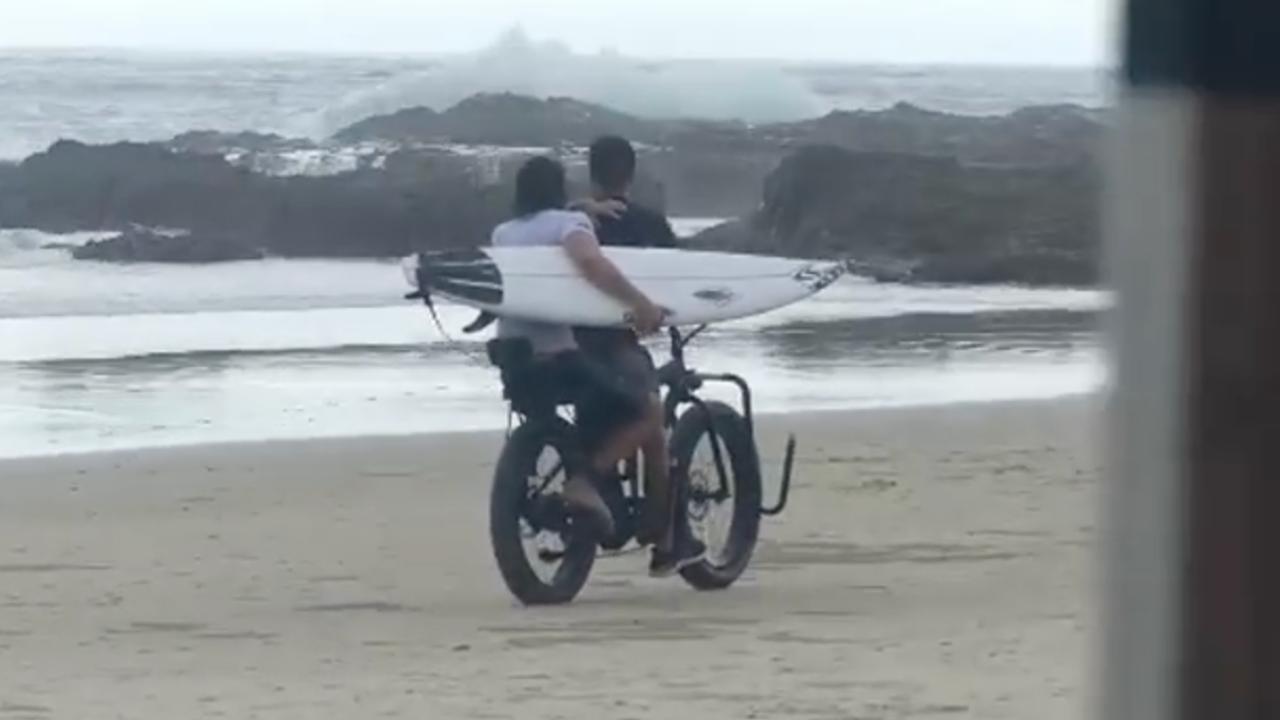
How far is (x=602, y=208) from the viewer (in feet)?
24.6

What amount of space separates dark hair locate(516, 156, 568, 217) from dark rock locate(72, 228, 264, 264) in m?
17.4

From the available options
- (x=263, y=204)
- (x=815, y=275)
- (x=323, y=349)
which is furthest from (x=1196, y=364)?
(x=263, y=204)

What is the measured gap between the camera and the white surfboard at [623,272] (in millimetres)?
7164

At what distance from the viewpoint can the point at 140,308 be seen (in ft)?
68.3

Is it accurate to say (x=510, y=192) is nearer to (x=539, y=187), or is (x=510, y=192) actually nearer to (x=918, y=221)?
(x=918, y=221)

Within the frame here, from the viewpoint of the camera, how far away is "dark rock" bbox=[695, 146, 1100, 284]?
24.8 m

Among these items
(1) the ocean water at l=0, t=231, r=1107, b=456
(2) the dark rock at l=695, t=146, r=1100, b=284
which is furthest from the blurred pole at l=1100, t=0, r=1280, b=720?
(2) the dark rock at l=695, t=146, r=1100, b=284

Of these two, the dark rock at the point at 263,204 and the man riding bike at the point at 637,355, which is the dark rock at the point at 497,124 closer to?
the dark rock at the point at 263,204

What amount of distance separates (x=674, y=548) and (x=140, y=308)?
1376 centimetres

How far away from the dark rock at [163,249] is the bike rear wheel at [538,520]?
17557mm

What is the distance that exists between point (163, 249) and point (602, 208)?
1803 cm

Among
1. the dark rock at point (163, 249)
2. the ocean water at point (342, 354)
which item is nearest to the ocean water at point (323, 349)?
the ocean water at point (342, 354)

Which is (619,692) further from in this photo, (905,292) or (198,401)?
(905,292)

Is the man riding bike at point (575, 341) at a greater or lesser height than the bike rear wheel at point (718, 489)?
greater
